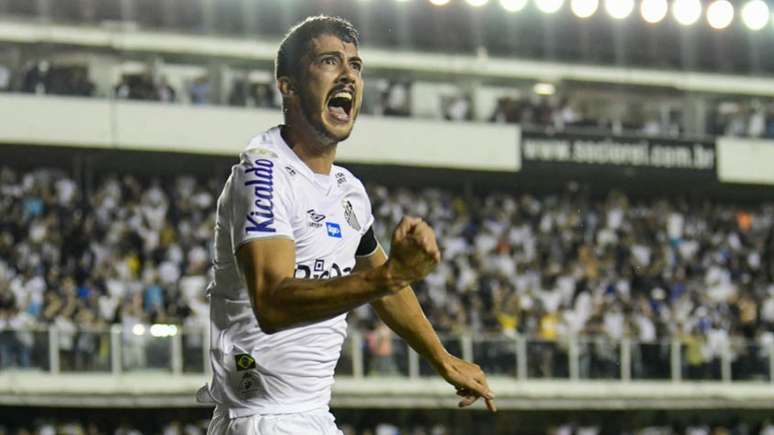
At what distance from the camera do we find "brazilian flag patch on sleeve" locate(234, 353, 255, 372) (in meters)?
5.49

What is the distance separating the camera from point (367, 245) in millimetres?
5934

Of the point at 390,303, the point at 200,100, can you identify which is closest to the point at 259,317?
the point at 390,303

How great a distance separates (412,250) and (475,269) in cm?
2160

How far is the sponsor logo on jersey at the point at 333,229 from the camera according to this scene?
5.48m

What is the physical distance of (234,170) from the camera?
530cm

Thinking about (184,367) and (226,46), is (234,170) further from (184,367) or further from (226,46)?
(226,46)

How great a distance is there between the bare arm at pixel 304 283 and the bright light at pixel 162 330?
678 inches

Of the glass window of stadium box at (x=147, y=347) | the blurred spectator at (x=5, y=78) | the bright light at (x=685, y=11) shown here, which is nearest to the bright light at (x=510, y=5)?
the bright light at (x=685, y=11)

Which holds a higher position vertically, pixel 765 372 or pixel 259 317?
pixel 259 317

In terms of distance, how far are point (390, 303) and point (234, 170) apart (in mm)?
1030

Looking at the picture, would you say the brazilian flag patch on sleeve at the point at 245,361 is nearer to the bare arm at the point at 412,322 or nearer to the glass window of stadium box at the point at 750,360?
the bare arm at the point at 412,322

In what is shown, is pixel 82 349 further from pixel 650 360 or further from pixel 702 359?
pixel 702 359

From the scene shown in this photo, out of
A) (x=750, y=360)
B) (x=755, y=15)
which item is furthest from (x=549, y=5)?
(x=750, y=360)

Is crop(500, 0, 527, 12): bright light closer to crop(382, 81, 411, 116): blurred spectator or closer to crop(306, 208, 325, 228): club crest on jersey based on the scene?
crop(382, 81, 411, 116): blurred spectator
